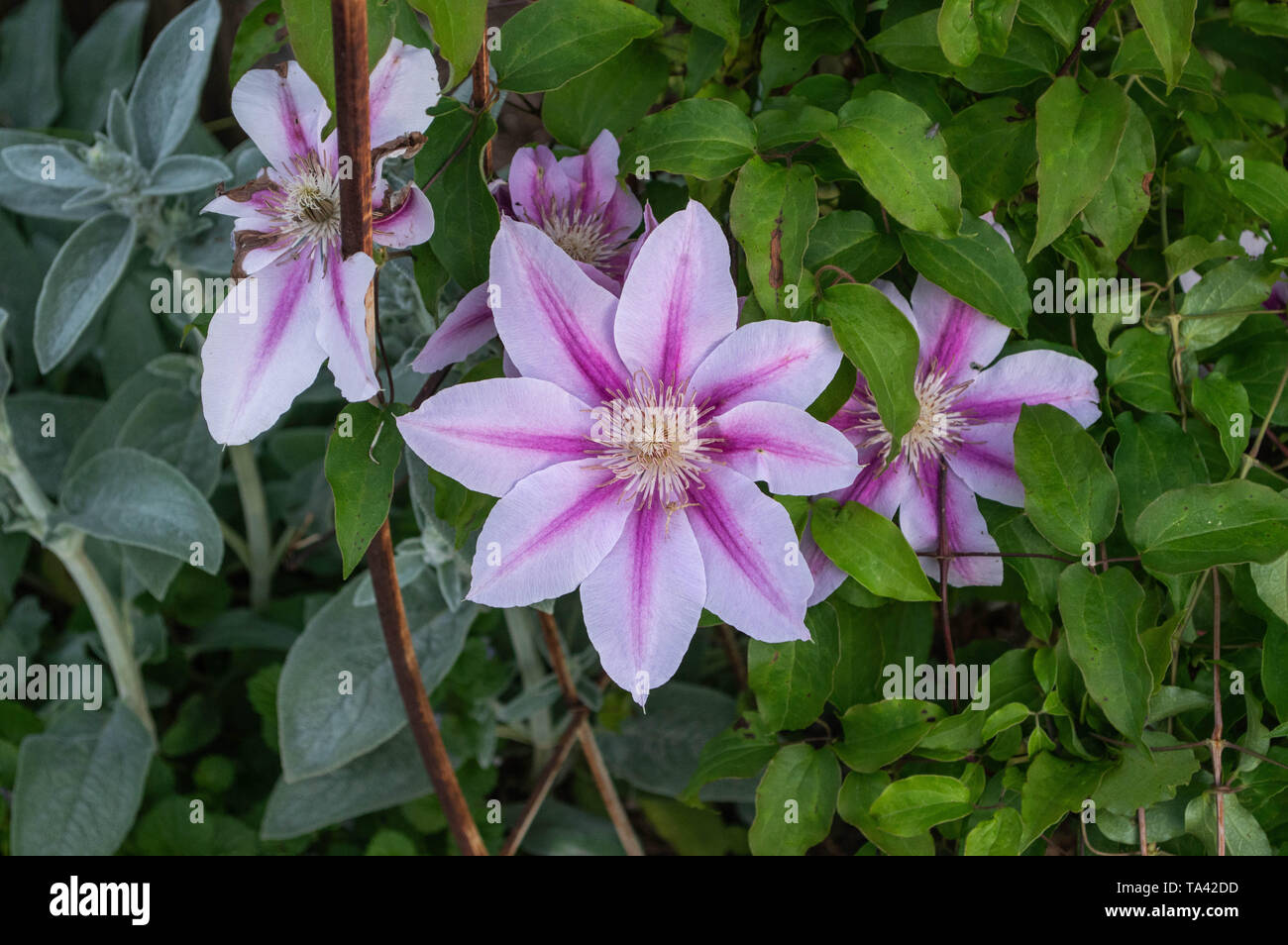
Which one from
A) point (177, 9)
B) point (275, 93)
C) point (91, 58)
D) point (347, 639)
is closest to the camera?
point (275, 93)

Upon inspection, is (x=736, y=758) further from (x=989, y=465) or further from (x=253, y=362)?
(x=253, y=362)

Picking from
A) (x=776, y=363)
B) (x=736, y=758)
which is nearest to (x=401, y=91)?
(x=776, y=363)

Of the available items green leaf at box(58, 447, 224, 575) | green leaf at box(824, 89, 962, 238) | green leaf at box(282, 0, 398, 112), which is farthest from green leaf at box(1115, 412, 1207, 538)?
green leaf at box(58, 447, 224, 575)

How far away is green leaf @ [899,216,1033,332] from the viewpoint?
0.66m

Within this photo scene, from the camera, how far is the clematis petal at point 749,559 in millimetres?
598

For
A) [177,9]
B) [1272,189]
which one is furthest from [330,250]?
[177,9]

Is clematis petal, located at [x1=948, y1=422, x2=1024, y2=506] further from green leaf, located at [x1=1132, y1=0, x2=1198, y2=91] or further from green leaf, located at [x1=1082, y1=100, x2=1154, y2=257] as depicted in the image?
green leaf, located at [x1=1132, y1=0, x2=1198, y2=91]

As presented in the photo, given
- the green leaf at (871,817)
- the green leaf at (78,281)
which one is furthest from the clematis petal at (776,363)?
the green leaf at (78,281)

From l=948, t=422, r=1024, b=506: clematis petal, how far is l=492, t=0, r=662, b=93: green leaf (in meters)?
0.33

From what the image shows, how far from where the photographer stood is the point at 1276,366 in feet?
2.44

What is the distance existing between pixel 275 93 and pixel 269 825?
742mm
